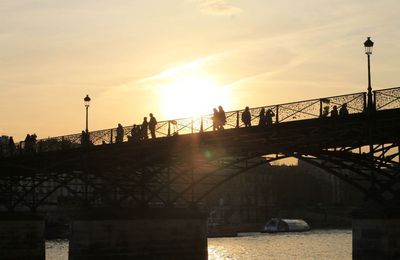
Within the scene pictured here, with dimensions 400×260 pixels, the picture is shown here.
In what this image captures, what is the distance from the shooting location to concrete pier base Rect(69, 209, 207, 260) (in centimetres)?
5825

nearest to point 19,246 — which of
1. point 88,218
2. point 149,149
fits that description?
point 88,218

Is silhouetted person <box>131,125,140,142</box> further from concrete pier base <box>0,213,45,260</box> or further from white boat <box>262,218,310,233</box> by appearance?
white boat <box>262,218,310,233</box>

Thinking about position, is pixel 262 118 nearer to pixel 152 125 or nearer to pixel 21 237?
pixel 152 125

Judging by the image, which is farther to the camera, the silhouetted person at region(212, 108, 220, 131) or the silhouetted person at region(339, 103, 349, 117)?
the silhouetted person at region(212, 108, 220, 131)

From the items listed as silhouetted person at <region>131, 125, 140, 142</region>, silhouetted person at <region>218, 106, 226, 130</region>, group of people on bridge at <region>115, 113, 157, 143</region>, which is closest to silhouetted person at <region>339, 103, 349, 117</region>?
silhouetted person at <region>218, 106, 226, 130</region>

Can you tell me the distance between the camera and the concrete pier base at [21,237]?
2798 inches

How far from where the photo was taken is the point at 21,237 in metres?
71.9

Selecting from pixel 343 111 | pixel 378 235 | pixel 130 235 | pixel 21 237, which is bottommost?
pixel 21 237

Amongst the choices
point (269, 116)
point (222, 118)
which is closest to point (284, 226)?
point (222, 118)

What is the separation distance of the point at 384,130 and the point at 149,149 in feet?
61.7

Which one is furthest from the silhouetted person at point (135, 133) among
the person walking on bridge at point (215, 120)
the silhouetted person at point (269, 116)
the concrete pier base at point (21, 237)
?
the concrete pier base at point (21, 237)

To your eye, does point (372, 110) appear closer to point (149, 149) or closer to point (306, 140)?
point (306, 140)

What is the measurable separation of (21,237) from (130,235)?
17244 mm

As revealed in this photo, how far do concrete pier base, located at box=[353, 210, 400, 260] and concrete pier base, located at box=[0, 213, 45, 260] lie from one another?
133 ft
